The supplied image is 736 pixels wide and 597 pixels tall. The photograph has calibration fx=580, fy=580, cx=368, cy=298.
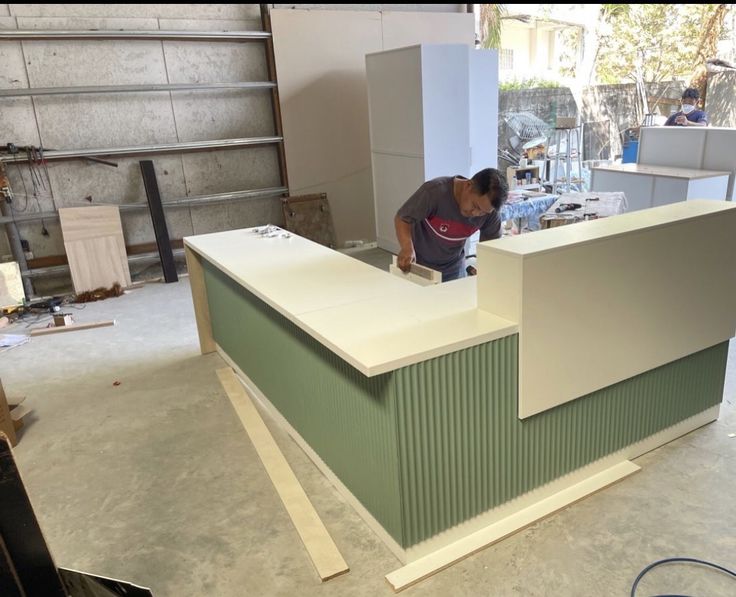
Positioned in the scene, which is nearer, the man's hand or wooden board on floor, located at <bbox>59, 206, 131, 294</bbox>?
the man's hand

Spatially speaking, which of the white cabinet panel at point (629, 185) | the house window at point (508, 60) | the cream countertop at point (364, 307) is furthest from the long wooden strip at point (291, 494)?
the house window at point (508, 60)

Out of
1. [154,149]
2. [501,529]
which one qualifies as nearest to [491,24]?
[154,149]

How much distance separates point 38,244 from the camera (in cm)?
632

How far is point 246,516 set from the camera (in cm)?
256

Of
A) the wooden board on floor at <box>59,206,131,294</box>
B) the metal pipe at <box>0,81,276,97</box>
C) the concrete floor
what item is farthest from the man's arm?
the wooden board on floor at <box>59,206,131,294</box>

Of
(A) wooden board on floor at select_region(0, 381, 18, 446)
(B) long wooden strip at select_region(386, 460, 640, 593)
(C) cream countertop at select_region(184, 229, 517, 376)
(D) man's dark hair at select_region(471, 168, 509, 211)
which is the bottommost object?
(B) long wooden strip at select_region(386, 460, 640, 593)

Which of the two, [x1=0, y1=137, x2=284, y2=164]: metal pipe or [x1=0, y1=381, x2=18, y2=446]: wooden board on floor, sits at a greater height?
[x1=0, y1=137, x2=284, y2=164]: metal pipe

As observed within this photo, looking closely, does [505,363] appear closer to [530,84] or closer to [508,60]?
[530,84]

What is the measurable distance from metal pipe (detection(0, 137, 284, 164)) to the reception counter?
4141 millimetres

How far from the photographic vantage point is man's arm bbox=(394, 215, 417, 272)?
312 cm

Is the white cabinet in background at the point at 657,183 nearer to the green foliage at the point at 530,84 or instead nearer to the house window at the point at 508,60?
the green foliage at the point at 530,84

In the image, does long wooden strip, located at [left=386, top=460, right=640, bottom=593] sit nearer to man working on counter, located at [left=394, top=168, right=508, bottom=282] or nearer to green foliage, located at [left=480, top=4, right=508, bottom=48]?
man working on counter, located at [left=394, top=168, right=508, bottom=282]

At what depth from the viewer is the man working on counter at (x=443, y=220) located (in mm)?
3184

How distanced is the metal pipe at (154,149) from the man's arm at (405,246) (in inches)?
153
